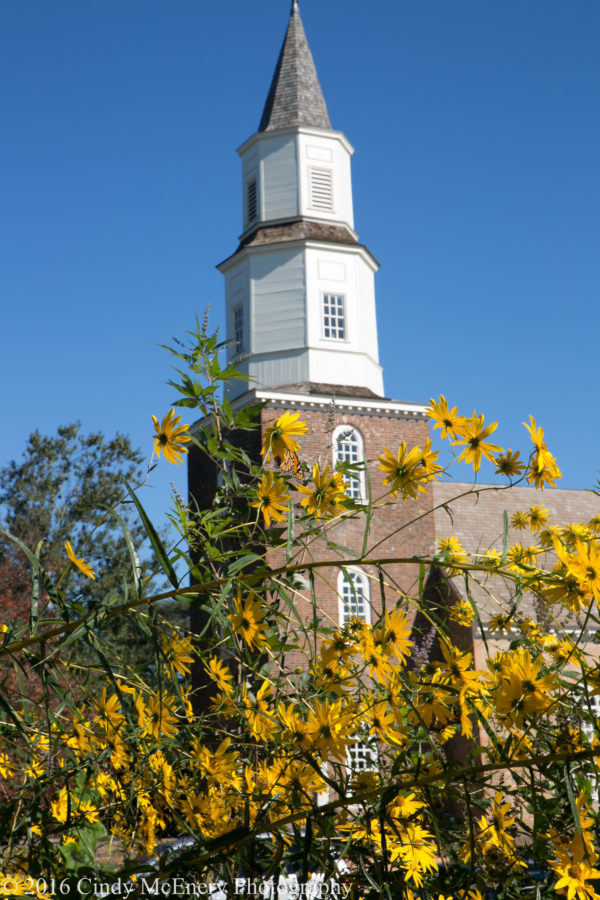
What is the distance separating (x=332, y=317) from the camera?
27750 mm

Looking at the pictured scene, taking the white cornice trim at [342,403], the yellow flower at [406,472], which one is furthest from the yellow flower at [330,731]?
the white cornice trim at [342,403]

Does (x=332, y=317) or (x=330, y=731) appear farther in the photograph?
(x=332, y=317)

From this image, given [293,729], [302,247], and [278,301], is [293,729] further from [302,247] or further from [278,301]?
[302,247]

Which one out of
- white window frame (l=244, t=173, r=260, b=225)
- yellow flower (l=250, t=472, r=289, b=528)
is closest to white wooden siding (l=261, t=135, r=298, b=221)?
white window frame (l=244, t=173, r=260, b=225)

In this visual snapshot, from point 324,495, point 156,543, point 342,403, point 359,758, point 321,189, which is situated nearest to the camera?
point 156,543

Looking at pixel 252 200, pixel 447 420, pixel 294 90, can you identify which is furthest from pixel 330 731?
pixel 294 90

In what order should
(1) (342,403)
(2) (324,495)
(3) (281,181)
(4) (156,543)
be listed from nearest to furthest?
(4) (156,543), (2) (324,495), (1) (342,403), (3) (281,181)

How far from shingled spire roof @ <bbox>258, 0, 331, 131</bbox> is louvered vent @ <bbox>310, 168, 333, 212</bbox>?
1.57 metres

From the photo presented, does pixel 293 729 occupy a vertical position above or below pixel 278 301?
below

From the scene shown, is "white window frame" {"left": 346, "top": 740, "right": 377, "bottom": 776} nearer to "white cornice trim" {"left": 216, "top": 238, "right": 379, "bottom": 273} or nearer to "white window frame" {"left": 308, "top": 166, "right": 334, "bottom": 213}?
"white cornice trim" {"left": 216, "top": 238, "right": 379, "bottom": 273}

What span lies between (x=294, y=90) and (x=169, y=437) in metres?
30.4

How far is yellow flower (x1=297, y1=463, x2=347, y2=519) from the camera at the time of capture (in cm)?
228

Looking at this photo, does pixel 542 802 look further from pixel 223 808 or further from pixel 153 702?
pixel 153 702

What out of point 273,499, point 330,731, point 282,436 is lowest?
point 330,731
